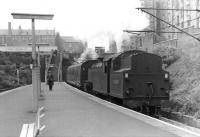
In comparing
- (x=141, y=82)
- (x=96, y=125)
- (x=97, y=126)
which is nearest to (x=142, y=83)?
(x=141, y=82)

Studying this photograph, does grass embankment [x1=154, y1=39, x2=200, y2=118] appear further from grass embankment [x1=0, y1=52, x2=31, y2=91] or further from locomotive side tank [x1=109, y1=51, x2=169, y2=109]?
grass embankment [x1=0, y1=52, x2=31, y2=91]

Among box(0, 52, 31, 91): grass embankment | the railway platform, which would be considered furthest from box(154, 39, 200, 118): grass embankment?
box(0, 52, 31, 91): grass embankment

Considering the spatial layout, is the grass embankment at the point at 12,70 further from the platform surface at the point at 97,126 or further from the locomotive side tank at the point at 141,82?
the platform surface at the point at 97,126

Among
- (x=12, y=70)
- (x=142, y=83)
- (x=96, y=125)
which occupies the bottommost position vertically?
(x=12, y=70)

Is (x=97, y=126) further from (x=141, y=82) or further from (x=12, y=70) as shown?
(x=12, y=70)

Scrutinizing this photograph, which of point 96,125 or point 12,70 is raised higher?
point 96,125

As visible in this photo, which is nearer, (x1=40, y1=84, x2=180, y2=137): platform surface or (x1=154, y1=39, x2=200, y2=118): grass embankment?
(x1=40, y1=84, x2=180, y2=137): platform surface

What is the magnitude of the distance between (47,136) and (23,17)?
21.7 feet

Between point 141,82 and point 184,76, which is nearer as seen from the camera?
point 141,82

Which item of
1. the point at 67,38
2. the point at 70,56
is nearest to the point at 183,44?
the point at 70,56

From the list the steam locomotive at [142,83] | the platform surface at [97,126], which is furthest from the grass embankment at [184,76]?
the platform surface at [97,126]

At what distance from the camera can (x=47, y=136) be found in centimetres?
901

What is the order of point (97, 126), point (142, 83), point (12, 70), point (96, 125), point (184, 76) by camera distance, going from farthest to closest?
1. point (12, 70)
2. point (184, 76)
3. point (142, 83)
4. point (96, 125)
5. point (97, 126)

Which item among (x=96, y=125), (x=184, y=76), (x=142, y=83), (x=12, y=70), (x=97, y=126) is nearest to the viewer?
(x=97, y=126)
